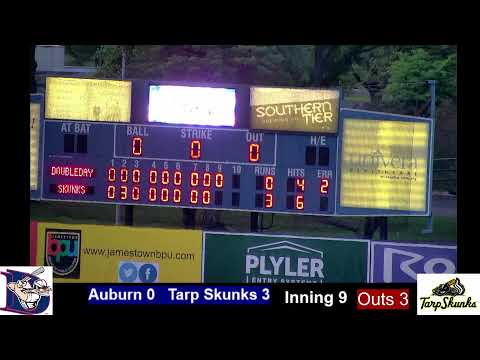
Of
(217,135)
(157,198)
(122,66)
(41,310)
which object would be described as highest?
(122,66)

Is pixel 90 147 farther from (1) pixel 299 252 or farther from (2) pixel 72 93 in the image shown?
(1) pixel 299 252

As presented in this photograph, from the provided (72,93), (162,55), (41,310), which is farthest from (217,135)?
(162,55)

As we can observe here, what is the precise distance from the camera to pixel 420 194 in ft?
45.6

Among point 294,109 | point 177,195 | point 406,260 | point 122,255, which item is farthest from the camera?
point 122,255

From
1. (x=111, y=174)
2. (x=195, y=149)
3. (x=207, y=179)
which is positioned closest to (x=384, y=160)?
(x=207, y=179)

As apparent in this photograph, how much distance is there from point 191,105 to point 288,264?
244 centimetres

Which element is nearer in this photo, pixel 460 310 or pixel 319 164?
pixel 460 310

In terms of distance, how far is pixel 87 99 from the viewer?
46.0 feet

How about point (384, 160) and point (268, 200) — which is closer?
point (384, 160)

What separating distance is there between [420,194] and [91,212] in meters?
5.73

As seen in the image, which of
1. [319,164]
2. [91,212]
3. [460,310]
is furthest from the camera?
[91,212]

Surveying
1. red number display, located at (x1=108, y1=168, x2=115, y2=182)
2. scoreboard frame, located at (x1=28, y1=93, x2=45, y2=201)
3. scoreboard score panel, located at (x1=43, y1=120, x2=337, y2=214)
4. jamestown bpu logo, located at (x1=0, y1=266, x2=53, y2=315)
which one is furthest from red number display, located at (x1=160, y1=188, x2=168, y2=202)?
jamestown bpu logo, located at (x1=0, y1=266, x2=53, y2=315)

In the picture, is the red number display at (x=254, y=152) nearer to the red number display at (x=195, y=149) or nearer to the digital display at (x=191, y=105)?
the digital display at (x=191, y=105)

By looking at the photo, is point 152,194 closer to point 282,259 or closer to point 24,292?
point 282,259
